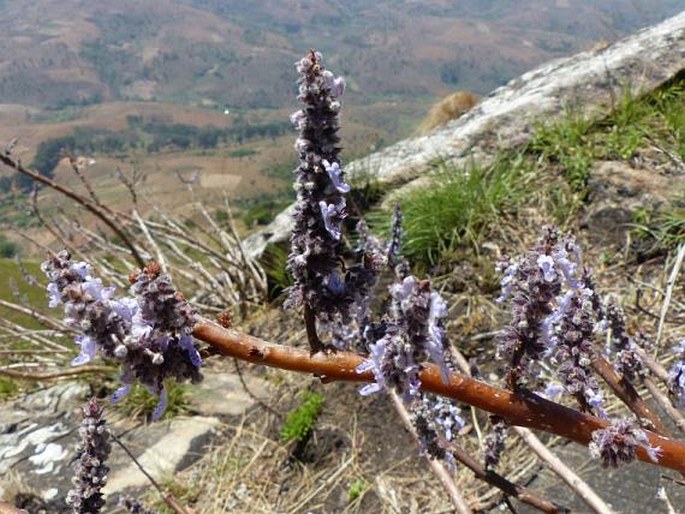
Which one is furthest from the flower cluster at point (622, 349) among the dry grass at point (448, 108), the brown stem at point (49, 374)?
the dry grass at point (448, 108)

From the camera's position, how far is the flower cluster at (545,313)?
1091 millimetres

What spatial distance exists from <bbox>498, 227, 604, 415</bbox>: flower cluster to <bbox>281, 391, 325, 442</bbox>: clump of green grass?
11.0ft

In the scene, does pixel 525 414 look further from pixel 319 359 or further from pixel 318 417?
pixel 318 417

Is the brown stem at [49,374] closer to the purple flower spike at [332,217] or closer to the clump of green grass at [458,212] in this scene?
the clump of green grass at [458,212]

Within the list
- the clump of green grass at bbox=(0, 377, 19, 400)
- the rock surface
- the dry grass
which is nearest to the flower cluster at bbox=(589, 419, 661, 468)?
the rock surface

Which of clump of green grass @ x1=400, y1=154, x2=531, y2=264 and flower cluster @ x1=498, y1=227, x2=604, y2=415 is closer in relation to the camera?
flower cluster @ x1=498, y1=227, x2=604, y2=415

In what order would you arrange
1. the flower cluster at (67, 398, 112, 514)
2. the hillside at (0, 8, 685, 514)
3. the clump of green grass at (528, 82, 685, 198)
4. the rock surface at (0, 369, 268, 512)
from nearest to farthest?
the flower cluster at (67, 398, 112, 514) → the hillside at (0, 8, 685, 514) → the rock surface at (0, 369, 268, 512) → the clump of green grass at (528, 82, 685, 198)

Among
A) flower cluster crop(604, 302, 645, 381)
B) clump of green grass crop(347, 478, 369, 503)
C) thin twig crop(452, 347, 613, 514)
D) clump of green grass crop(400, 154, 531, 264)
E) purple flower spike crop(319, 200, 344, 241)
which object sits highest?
purple flower spike crop(319, 200, 344, 241)

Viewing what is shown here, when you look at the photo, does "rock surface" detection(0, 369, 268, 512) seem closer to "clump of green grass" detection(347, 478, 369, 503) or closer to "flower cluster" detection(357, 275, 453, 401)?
"clump of green grass" detection(347, 478, 369, 503)

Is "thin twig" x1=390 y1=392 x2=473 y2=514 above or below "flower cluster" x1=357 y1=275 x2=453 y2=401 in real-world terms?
below

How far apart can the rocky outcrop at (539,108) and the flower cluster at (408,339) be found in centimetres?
581

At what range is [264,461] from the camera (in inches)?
178

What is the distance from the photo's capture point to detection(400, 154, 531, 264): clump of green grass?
575cm

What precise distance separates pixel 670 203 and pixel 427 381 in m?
4.60
